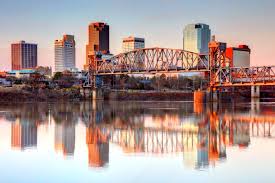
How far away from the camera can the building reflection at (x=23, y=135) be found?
33.8m

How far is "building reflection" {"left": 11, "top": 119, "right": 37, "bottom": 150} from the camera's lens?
33.8 m

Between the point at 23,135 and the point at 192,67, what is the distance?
98.1 m

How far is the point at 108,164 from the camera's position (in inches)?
1014

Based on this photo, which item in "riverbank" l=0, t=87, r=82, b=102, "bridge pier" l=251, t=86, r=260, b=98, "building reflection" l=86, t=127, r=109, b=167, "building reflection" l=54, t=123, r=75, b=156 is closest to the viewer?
"building reflection" l=86, t=127, r=109, b=167

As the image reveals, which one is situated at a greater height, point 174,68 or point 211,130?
point 174,68

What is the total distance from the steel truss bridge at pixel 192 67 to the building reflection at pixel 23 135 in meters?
71.2

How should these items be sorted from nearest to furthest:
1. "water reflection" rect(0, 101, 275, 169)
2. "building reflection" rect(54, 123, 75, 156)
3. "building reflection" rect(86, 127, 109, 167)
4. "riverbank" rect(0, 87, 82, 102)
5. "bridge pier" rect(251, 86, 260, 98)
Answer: "building reflection" rect(86, 127, 109, 167)
"water reflection" rect(0, 101, 275, 169)
"building reflection" rect(54, 123, 75, 156)
"riverbank" rect(0, 87, 82, 102)
"bridge pier" rect(251, 86, 260, 98)

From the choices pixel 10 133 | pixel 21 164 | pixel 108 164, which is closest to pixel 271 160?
pixel 108 164

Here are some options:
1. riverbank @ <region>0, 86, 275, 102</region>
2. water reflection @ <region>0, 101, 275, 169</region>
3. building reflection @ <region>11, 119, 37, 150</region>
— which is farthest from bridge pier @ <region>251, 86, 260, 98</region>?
building reflection @ <region>11, 119, 37, 150</region>

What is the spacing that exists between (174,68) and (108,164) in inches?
4724

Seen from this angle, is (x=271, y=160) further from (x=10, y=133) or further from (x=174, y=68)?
(x=174, y=68)

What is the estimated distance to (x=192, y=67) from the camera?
134 meters

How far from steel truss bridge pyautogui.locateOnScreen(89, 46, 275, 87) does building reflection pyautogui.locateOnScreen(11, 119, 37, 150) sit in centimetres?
7116

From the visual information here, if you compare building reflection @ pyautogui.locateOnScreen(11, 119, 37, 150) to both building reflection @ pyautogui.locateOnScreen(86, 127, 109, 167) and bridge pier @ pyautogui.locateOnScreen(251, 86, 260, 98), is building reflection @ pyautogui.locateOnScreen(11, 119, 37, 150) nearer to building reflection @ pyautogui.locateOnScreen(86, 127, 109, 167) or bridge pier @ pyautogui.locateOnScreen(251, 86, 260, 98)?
building reflection @ pyautogui.locateOnScreen(86, 127, 109, 167)
